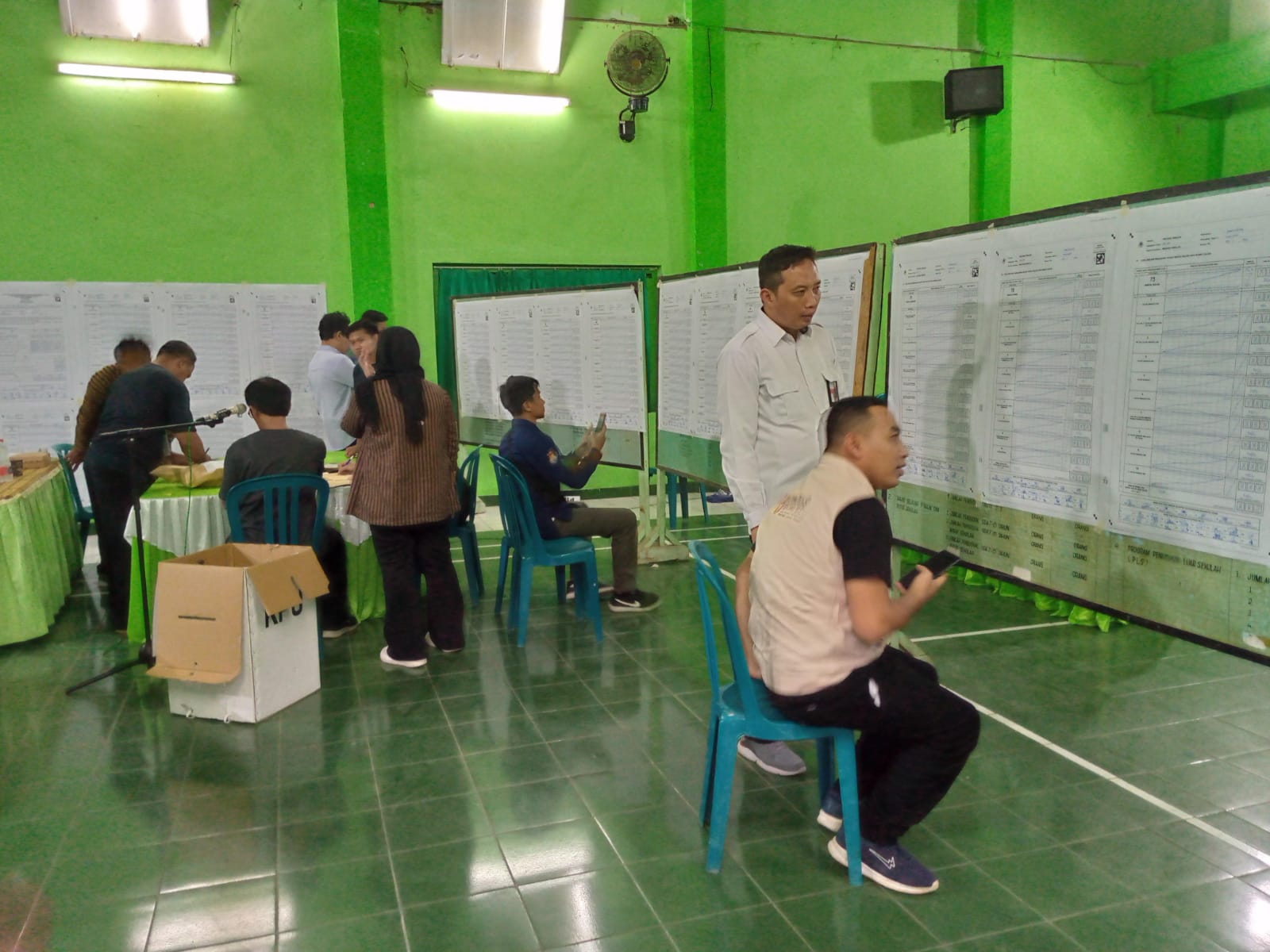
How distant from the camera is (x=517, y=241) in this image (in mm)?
7691

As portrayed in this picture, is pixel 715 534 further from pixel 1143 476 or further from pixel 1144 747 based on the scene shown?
pixel 1143 476

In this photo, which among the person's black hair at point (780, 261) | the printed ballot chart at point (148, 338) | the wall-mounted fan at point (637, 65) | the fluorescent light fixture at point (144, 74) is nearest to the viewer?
the person's black hair at point (780, 261)

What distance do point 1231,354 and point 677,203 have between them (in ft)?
21.4

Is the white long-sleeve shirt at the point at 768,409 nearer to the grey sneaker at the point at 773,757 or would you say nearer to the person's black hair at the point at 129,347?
the grey sneaker at the point at 773,757

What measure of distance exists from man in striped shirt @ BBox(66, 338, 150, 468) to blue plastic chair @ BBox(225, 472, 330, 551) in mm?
1164

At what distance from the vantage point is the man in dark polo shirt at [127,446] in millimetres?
4238

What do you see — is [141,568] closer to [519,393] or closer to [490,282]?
[519,393]

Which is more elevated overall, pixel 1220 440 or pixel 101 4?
pixel 101 4

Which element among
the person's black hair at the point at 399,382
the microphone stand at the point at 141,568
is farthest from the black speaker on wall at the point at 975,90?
the microphone stand at the point at 141,568

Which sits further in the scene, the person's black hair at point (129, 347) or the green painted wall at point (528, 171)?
the green painted wall at point (528, 171)

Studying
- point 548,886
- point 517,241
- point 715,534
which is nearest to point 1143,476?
point 548,886

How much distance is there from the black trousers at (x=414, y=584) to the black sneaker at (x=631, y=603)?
963 mm

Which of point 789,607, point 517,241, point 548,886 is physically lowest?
point 548,886

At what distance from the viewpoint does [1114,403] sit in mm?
2334
